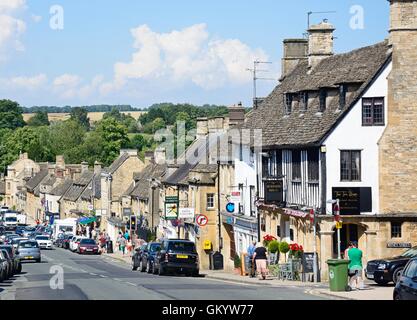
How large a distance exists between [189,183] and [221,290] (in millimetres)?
32085

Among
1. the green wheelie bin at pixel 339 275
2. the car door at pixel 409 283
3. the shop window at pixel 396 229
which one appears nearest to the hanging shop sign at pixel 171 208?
the shop window at pixel 396 229

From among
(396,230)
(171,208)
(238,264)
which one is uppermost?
(171,208)

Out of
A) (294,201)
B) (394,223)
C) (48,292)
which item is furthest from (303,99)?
(48,292)

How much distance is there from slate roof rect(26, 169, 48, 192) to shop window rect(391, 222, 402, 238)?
100 meters

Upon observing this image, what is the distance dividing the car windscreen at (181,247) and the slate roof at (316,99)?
263 inches

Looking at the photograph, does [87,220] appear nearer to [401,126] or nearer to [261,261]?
[261,261]

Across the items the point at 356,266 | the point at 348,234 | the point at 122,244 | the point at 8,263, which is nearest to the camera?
the point at 356,266

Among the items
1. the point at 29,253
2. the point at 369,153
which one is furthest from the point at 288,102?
the point at 29,253

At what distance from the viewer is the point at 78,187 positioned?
384 feet

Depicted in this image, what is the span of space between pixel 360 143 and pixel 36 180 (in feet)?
336

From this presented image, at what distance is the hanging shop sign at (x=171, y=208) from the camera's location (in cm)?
6675

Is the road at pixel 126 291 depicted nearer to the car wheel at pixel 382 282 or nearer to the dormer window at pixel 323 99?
the car wheel at pixel 382 282

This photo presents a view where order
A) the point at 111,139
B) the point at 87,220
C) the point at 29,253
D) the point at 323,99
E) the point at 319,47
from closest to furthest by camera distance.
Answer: the point at 323,99 < the point at 319,47 < the point at 29,253 < the point at 87,220 < the point at 111,139

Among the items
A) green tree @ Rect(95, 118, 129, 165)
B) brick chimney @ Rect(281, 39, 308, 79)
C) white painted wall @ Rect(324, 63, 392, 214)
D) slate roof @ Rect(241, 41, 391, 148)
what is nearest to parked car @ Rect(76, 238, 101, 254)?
slate roof @ Rect(241, 41, 391, 148)
